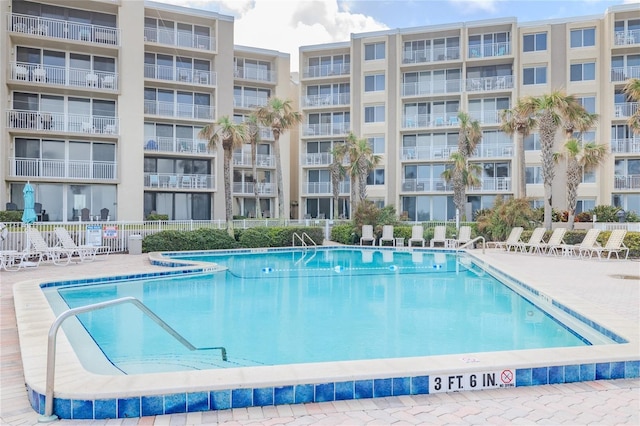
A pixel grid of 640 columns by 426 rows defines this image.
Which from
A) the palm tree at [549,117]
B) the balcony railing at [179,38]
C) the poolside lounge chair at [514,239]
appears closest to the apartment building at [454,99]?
the palm tree at [549,117]

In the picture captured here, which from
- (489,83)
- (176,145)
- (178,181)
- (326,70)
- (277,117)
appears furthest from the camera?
(326,70)

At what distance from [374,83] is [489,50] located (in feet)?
24.8

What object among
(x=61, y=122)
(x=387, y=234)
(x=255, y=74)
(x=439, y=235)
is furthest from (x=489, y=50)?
(x=61, y=122)

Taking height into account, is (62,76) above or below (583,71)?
below

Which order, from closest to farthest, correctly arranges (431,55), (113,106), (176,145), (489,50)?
(113,106) → (176,145) → (489,50) → (431,55)

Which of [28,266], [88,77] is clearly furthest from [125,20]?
[28,266]

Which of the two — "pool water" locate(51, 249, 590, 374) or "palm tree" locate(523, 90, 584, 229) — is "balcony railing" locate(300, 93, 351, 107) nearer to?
"palm tree" locate(523, 90, 584, 229)

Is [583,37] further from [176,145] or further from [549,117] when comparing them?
[176,145]

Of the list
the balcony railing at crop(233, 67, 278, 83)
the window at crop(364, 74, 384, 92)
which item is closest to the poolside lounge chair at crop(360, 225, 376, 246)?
the window at crop(364, 74, 384, 92)

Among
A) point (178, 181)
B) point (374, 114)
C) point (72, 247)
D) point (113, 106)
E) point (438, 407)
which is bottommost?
point (438, 407)

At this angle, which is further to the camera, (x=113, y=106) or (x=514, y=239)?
(x=113, y=106)

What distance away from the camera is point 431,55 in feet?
105

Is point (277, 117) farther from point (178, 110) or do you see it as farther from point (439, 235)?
point (439, 235)

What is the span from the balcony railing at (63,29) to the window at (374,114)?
52.6 ft
